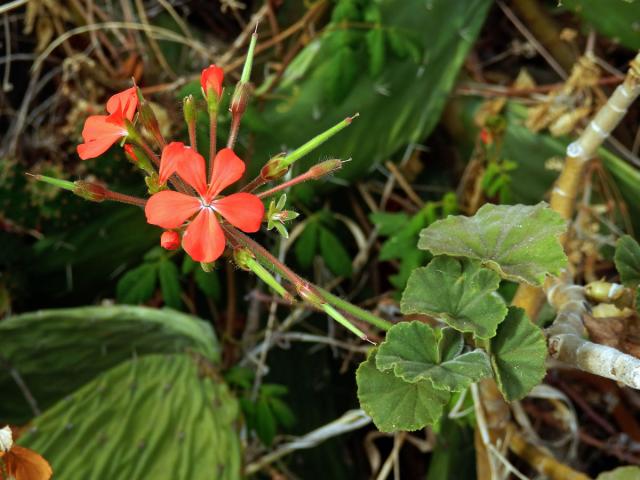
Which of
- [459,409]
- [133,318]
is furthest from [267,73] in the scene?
[459,409]

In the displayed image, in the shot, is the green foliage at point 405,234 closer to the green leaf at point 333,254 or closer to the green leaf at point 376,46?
the green leaf at point 333,254

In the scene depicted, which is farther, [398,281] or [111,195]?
[398,281]

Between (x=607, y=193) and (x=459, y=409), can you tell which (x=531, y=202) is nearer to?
(x=607, y=193)

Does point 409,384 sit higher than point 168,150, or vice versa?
point 168,150

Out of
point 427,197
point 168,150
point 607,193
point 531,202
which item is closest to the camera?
point 168,150

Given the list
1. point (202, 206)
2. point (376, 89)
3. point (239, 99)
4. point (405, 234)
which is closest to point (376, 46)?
point (376, 89)

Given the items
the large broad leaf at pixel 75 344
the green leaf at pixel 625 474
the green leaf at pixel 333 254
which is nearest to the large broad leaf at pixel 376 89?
the green leaf at pixel 333 254
